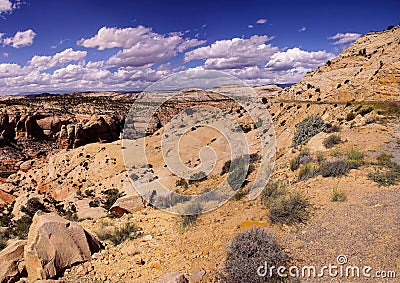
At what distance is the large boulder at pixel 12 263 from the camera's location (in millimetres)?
5695

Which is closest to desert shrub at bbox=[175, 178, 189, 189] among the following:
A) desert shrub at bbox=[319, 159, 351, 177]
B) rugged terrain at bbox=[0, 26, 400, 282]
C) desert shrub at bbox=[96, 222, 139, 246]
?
rugged terrain at bbox=[0, 26, 400, 282]

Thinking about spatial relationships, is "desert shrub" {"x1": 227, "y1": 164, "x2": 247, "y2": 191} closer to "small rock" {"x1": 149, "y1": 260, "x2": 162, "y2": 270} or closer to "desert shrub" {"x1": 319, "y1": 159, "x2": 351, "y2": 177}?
"desert shrub" {"x1": 319, "y1": 159, "x2": 351, "y2": 177}

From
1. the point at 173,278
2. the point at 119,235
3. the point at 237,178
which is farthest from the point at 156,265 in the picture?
the point at 237,178

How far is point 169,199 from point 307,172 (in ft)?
17.4

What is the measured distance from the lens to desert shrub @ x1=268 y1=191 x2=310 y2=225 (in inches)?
263

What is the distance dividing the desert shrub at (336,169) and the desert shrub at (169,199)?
4.96m

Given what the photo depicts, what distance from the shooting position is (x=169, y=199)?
10.9 m

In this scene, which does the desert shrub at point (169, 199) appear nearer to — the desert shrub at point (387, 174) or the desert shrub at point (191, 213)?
the desert shrub at point (191, 213)

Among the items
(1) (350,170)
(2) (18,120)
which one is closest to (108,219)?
(1) (350,170)

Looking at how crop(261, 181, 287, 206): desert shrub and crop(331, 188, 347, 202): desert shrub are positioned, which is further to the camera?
crop(261, 181, 287, 206): desert shrub

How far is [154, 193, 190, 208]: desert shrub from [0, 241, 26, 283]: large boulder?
5103 mm

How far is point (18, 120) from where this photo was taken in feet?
155

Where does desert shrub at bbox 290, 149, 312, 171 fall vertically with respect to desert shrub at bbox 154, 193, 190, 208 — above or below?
above
